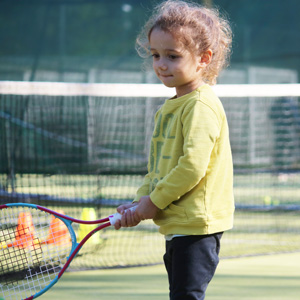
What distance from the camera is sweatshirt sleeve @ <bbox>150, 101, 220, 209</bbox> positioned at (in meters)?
1.76

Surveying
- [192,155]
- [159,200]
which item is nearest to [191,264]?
[159,200]

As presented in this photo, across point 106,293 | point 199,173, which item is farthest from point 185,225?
point 106,293

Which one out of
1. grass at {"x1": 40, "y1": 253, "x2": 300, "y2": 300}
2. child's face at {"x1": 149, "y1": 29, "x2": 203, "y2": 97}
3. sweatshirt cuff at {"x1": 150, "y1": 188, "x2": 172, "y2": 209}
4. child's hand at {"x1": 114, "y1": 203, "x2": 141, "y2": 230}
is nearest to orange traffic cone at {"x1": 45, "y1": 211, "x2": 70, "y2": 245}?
grass at {"x1": 40, "y1": 253, "x2": 300, "y2": 300}

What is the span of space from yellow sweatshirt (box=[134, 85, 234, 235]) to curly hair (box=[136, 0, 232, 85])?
0.11 meters

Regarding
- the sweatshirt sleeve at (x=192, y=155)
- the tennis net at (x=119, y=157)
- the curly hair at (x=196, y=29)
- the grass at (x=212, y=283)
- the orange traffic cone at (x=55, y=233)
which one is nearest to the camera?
the sweatshirt sleeve at (x=192, y=155)

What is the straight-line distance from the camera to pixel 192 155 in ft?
5.75

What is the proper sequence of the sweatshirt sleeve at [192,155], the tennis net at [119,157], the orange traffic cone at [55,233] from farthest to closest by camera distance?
the tennis net at [119,157], the orange traffic cone at [55,233], the sweatshirt sleeve at [192,155]

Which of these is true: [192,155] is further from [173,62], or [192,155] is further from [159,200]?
[173,62]

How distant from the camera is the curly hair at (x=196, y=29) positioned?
1857 millimetres

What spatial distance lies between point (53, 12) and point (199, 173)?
832 centimetres

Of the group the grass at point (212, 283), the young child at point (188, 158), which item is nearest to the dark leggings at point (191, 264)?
the young child at point (188, 158)

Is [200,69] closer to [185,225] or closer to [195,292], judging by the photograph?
[185,225]

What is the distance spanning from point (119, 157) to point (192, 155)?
543 cm

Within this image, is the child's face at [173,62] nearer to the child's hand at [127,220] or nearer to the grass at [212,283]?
the child's hand at [127,220]
